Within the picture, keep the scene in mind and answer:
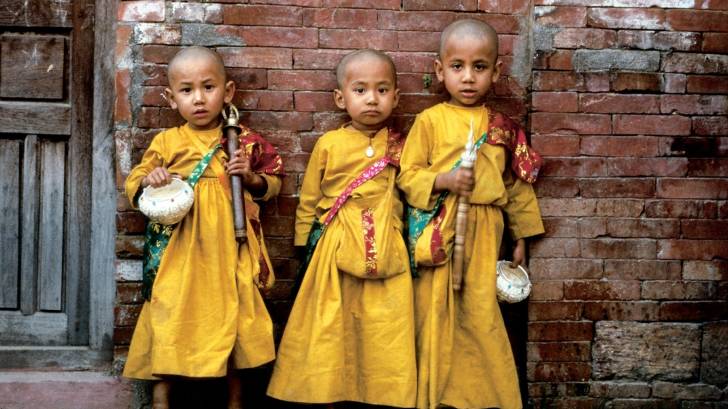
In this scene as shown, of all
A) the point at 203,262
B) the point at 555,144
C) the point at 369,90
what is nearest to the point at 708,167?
the point at 555,144

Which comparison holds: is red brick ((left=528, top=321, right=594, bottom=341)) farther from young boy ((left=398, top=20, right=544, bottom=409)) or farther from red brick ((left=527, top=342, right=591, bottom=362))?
young boy ((left=398, top=20, right=544, bottom=409))

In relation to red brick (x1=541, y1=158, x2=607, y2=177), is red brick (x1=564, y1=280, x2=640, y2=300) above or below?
below

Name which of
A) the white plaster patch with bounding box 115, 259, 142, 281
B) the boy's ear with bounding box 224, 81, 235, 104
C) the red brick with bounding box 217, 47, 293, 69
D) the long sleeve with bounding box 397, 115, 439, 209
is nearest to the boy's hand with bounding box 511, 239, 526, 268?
the long sleeve with bounding box 397, 115, 439, 209

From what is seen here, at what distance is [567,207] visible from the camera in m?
3.95

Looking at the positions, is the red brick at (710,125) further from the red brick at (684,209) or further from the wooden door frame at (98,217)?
the wooden door frame at (98,217)

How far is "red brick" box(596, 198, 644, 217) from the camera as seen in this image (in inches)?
156

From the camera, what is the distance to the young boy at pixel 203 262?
11.7 feet

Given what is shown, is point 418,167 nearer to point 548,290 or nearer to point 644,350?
point 548,290

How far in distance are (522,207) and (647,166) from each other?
24.7 inches

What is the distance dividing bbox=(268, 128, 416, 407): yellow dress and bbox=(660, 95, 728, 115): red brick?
4.34 feet

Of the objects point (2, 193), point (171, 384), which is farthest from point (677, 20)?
point (2, 193)

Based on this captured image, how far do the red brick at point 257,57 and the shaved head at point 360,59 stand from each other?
0.27 m

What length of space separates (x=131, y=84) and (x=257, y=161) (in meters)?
0.69

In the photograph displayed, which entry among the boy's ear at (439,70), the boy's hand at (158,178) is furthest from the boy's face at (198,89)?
the boy's ear at (439,70)
